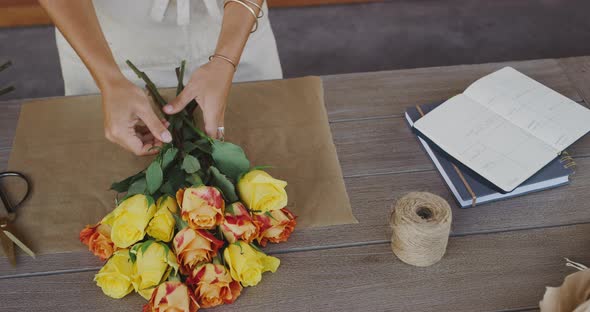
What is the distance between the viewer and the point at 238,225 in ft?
2.73

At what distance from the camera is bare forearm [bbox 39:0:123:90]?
3.49 feet

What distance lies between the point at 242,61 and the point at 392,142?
1.65 ft

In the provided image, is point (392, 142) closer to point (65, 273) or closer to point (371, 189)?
point (371, 189)

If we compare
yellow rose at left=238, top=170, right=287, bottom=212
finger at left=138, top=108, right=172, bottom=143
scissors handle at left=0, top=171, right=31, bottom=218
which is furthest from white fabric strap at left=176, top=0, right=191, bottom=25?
yellow rose at left=238, top=170, right=287, bottom=212

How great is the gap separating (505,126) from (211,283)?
662 mm

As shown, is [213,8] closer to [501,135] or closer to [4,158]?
[4,158]

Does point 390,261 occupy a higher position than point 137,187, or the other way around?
point 137,187

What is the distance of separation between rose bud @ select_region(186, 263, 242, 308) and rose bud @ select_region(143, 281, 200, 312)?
0.06 feet

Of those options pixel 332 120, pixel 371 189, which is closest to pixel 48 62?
pixel 332 120

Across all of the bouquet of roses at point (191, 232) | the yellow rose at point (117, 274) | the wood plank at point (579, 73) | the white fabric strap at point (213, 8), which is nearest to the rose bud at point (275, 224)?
the bouquet of roses at point (191, 232)

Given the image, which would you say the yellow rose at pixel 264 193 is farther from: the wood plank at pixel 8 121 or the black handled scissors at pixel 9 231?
the wood plank at pixel 8 121

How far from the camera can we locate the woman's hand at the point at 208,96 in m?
1.04

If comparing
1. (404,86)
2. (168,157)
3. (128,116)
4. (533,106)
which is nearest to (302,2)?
(404,86)

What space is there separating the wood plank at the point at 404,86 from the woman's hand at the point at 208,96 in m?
0.26
